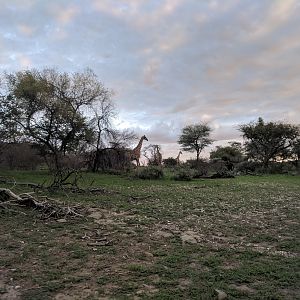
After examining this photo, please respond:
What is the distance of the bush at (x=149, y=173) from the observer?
28.3m

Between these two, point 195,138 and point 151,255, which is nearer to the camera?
point 151,255

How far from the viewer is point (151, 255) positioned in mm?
7004

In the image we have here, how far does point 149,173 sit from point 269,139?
24.2 meters

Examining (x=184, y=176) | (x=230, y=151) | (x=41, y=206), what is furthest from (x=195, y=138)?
(x=41, y=206)

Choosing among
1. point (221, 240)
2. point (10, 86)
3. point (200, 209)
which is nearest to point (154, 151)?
point (10, 86)

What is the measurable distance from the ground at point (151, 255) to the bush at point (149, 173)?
15793 millimetres

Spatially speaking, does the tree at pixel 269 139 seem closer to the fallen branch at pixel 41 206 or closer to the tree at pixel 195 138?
the tree at pixel 195 138

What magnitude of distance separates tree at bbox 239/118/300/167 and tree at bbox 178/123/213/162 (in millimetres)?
5254

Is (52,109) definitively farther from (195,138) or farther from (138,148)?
(195,138)

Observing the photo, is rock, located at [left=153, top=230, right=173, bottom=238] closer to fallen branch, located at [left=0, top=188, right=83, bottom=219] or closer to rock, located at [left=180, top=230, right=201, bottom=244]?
rock, located at [left=180, top=230, right=201, bottom=244]

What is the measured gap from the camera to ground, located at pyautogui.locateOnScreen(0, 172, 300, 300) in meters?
5.27

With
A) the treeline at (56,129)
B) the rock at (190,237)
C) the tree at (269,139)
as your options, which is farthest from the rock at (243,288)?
the tree at (269,139)

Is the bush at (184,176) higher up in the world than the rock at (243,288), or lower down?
higher up

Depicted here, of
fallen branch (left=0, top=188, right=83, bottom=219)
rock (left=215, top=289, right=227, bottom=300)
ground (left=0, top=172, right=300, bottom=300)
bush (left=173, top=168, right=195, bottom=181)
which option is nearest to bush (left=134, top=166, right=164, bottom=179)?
bush (left=173, top=168, right=195, bottom=181)
